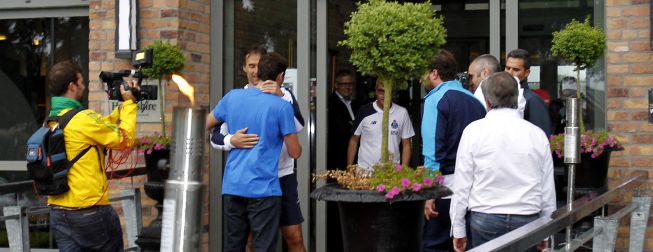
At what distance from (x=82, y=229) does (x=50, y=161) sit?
407mm

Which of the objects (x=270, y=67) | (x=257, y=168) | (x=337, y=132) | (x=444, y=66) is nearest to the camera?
(x=257, y=168)

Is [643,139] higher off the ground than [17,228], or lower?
higher

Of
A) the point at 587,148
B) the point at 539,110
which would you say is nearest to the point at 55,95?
the point at 539,110

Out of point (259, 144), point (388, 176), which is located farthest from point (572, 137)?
point (259, 144)

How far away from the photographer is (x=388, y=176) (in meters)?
4.65

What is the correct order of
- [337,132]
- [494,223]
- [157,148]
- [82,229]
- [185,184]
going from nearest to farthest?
[185,184] < [494,223] < [82,229] < [157,148] < [337,132]

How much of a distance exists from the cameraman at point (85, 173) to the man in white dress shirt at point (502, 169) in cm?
191

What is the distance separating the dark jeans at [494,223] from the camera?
4129mm

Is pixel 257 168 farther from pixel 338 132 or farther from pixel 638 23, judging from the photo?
pixel 638 23

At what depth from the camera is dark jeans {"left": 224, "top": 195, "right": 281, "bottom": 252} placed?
5.07 m

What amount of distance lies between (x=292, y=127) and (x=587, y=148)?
6.60ft

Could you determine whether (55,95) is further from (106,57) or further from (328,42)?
(328,42)

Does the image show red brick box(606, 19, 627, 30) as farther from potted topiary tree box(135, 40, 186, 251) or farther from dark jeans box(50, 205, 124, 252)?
dark jeans box(50, 205, 124, 252)

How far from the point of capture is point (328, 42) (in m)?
7.18
